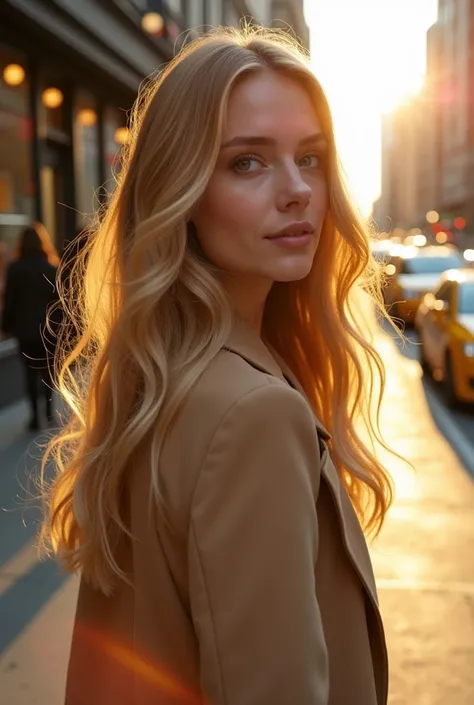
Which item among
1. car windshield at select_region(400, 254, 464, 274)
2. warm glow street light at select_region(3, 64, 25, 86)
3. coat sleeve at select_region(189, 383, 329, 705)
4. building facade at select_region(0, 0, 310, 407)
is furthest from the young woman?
car windshield at select_region(400, 254, 464, 274)

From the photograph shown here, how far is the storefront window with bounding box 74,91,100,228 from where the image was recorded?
1412cm

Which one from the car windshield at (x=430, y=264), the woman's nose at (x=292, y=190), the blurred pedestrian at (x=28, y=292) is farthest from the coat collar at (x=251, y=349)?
the car windshield at (x=430, y=264)

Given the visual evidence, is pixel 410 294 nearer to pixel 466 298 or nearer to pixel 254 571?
pixel 466 298

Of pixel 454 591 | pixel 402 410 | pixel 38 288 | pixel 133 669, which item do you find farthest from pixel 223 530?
pixel 402 410

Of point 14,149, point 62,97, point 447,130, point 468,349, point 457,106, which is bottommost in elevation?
point 468,349

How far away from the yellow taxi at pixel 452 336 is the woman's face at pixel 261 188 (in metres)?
9.21

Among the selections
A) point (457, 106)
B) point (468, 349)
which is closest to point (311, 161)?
point (468, 349)

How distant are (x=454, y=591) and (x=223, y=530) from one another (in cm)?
404

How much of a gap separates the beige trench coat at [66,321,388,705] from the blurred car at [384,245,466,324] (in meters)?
18.1

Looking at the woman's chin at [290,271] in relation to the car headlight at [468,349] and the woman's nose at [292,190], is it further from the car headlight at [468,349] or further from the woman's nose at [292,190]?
the car headlight at [468,349]

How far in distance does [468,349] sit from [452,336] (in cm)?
43

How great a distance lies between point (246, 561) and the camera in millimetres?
1191

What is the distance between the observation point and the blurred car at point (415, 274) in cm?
1952

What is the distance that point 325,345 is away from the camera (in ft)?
6.11
